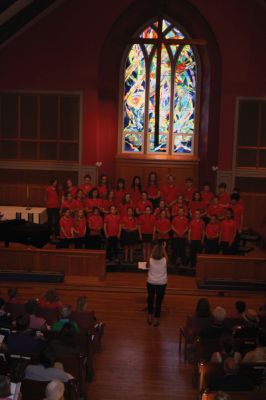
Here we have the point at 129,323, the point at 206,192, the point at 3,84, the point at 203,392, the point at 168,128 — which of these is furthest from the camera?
the point at 168,128

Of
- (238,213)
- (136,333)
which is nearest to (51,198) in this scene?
(238,213)

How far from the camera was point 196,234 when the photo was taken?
445 inches

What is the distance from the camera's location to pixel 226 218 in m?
11.2

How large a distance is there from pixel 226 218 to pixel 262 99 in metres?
4.77

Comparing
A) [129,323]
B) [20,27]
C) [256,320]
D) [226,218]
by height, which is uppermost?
[20,27]

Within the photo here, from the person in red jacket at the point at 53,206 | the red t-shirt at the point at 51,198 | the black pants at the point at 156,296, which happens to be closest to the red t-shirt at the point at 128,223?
the person in red jacket at the point at 53,206

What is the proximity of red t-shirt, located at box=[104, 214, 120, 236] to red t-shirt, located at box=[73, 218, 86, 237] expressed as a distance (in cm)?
44

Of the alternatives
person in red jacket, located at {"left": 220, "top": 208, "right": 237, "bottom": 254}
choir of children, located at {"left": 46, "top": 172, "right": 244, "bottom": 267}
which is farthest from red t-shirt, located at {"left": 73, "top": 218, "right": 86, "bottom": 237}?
person in red jacket, located at {"left": 220, "top": 208, "right": 237, "bottom": 254}

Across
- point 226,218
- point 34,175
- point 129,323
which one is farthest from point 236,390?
point 34,175

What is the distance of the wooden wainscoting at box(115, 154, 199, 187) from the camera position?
15.7m

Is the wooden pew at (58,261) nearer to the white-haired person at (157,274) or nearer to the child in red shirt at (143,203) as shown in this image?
the child in red shirt at (143,203)

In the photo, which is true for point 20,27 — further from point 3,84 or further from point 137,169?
point 137,169

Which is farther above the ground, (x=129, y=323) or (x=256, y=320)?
(x=256, y=320)

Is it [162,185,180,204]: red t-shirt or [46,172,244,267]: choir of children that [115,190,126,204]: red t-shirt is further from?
[162,185,180,204]: red t-shirt
